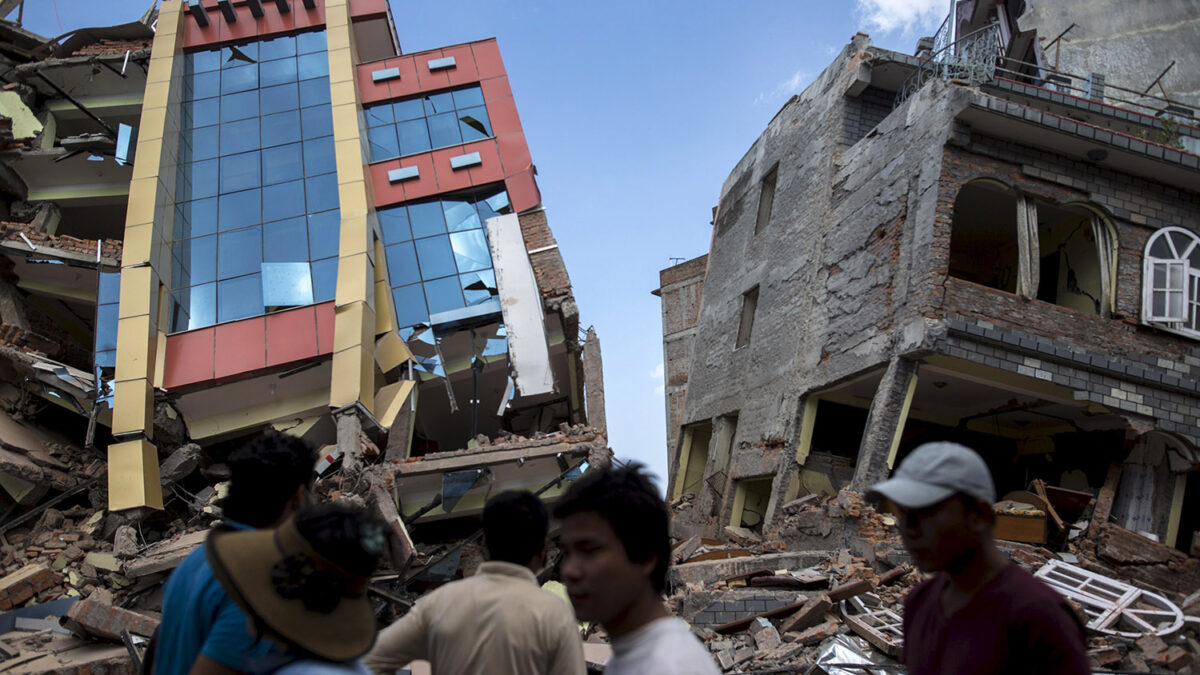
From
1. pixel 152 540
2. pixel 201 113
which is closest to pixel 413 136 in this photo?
pixel 201 113

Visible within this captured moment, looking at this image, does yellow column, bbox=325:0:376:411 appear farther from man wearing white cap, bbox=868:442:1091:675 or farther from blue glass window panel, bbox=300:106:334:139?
man wearing white cap, bbox=868:442:1091:675

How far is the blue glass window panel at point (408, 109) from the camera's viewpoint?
56.9ft

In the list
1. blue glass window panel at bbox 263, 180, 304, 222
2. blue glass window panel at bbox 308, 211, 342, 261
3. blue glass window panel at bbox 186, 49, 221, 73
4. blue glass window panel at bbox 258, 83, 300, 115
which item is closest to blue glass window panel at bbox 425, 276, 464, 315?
blue glass window panel at bbox 308, 211, 342, 261

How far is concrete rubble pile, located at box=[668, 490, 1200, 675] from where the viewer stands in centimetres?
843

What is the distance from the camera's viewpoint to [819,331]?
15922mm

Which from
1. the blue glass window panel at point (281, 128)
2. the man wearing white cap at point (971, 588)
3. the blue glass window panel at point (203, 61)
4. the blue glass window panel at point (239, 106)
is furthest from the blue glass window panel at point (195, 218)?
the man wearing white cap at point (971, 588)

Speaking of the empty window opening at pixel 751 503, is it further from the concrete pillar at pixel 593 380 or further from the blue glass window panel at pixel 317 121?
the blue glass window panel at pixel 317 121

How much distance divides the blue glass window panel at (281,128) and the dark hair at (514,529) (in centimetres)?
1588

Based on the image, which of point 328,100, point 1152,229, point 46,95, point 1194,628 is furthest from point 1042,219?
point 46,95

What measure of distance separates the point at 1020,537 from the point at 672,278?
23792mm

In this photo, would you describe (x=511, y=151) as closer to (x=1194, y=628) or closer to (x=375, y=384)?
(x=375, y=384)

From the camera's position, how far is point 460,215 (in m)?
16.4

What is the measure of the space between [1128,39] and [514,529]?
74.6ft

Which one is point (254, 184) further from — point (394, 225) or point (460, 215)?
point (460, 215)
